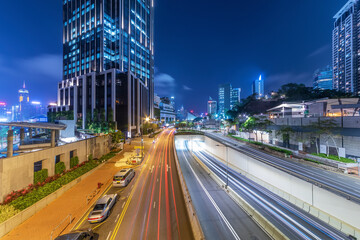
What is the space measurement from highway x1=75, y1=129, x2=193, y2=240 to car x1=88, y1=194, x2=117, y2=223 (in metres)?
0.41

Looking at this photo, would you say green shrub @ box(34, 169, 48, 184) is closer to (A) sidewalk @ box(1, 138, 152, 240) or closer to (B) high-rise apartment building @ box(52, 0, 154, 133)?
(A) sidewalk @ box(1, 138, 152, 240)

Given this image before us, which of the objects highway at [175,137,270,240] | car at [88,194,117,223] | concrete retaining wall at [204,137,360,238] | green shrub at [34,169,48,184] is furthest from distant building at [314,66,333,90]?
green shrub at [34,169,48,184]

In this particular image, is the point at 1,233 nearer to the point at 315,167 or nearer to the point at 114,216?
the point at 114,216

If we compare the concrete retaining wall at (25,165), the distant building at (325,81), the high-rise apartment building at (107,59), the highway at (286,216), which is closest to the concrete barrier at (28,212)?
the concrete retaining wall at (25,165)

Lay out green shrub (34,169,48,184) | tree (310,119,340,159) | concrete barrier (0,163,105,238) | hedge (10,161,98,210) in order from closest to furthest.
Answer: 1. concrete barrier (0,163,105,238)
2. hedge (10,161,98,210)
3. green shrub (34,169,48,184)
4. tree (310,119,340,159)

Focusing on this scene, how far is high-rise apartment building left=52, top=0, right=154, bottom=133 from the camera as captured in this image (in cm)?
5738

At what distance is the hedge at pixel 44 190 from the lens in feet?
39.3

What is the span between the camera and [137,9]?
81312 millimetres

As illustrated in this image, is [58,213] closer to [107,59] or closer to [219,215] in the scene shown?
[219,215]

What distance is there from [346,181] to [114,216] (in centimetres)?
2624

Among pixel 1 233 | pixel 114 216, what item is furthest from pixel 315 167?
pixel 1 233

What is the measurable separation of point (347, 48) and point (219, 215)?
17622 cm

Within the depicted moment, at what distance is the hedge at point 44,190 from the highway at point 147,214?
16.1 ft

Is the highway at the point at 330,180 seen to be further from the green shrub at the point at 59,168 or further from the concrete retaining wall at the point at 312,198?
the green shrub at the point at 59,168
